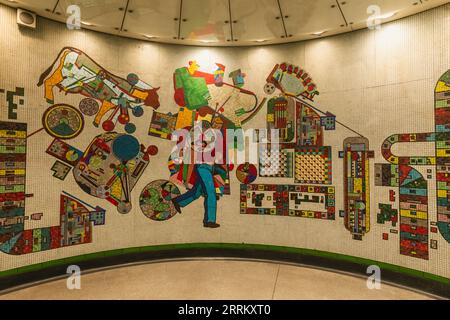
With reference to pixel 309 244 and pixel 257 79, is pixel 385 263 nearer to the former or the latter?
pixel 309 244

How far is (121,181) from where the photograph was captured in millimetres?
3709

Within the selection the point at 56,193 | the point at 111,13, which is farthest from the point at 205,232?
the point at 111,13

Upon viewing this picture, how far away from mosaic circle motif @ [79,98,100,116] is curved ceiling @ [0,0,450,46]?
106 cm

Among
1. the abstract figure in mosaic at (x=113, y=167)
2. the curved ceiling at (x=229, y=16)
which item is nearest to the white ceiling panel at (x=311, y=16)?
the curved ceiling at (x=229, y=16)

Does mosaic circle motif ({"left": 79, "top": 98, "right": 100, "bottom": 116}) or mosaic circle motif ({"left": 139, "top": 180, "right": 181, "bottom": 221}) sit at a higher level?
mosaic circle motif ({"left": 79, "top": 98, "right": 100, "bottom": 116})

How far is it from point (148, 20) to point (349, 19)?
2.78m

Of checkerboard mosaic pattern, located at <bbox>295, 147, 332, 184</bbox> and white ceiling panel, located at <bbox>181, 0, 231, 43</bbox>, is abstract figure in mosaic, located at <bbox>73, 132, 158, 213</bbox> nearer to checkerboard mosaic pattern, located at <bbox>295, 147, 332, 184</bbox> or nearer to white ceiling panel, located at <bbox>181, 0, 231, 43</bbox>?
white ceiling panel, located at <bbox>181, 0, 231, 43</bbox>

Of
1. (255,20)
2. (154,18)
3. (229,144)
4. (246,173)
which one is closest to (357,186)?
(246,173)

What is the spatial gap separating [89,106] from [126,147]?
78 centimetres

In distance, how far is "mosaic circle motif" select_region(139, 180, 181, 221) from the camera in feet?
12.6

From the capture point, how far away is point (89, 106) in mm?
3508

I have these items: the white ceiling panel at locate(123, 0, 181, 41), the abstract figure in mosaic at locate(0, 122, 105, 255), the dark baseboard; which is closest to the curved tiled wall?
the abstract figure in mosaic at locate(0, 122, 105, 255)

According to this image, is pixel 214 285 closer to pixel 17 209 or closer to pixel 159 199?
pixel 159 199

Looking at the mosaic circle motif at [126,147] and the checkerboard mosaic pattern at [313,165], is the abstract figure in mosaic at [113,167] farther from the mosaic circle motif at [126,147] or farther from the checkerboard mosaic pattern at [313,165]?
the checkerboard mosaic pattern at [313,165]
